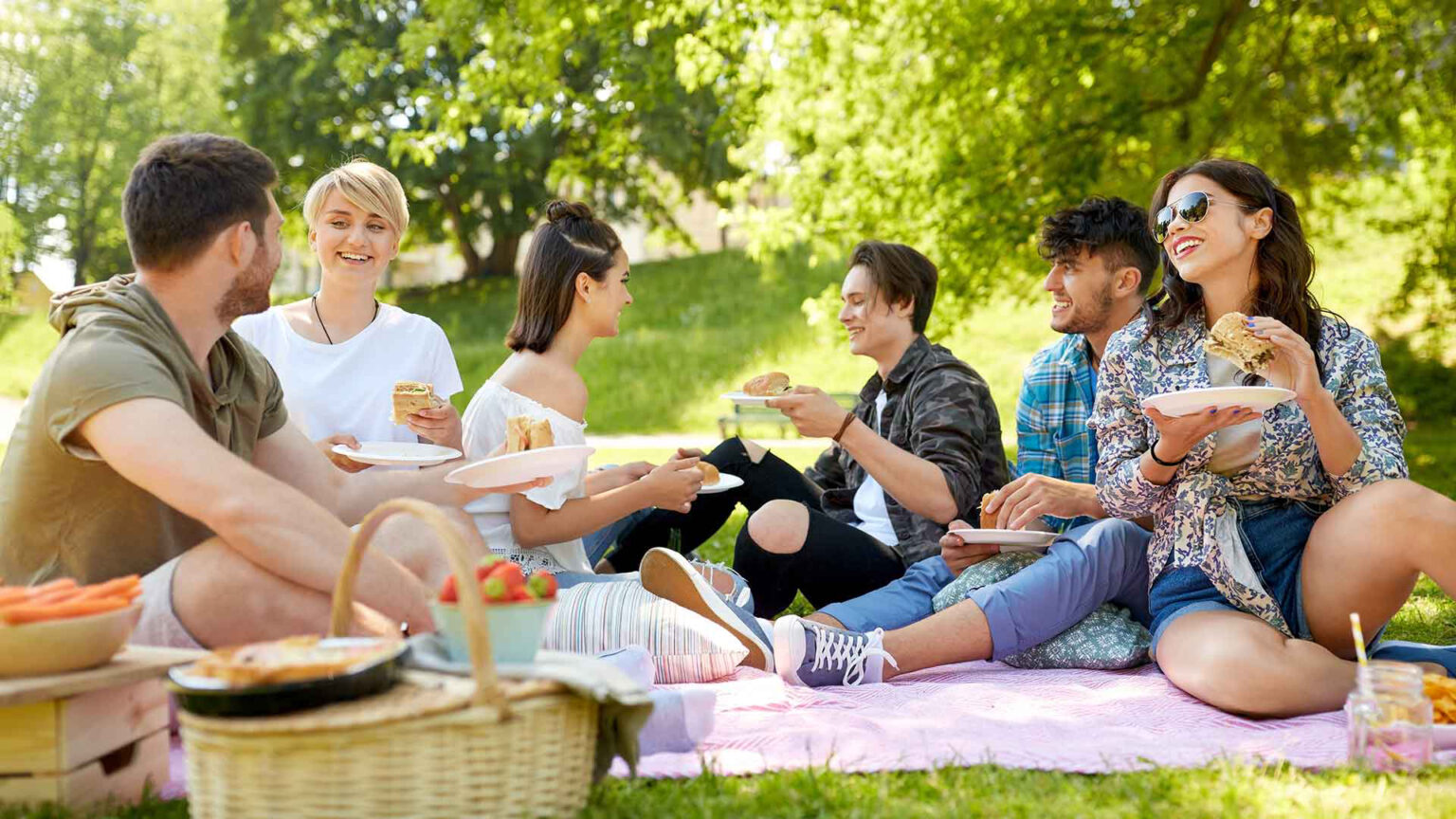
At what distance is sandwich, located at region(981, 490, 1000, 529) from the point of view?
4.35 metres

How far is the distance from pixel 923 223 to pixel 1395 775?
8611 millimetres

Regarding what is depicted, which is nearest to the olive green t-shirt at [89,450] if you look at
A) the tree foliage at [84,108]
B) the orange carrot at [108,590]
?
the orange carrot at [108,590]

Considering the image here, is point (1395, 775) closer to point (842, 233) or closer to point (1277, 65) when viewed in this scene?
point (842, 233)

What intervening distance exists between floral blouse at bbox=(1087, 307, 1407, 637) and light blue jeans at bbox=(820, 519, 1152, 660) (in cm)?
11

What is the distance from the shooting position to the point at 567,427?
4.35 meters

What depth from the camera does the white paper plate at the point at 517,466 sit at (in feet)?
11.6

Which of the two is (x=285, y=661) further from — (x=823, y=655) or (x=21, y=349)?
(x=21, y=349)

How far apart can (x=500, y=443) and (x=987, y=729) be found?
1869 mm

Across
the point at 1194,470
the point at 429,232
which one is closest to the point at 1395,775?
the point at 1194,470

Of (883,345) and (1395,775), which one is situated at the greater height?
(883,345)

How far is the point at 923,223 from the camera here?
11.2m

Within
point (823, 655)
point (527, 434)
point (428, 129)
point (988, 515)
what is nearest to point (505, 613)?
point (527, 434)

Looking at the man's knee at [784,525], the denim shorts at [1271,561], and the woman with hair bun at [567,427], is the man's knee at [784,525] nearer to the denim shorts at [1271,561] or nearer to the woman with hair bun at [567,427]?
the woman with hair bun at [567,427]

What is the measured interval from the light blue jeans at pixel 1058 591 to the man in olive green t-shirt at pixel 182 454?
1.65m
